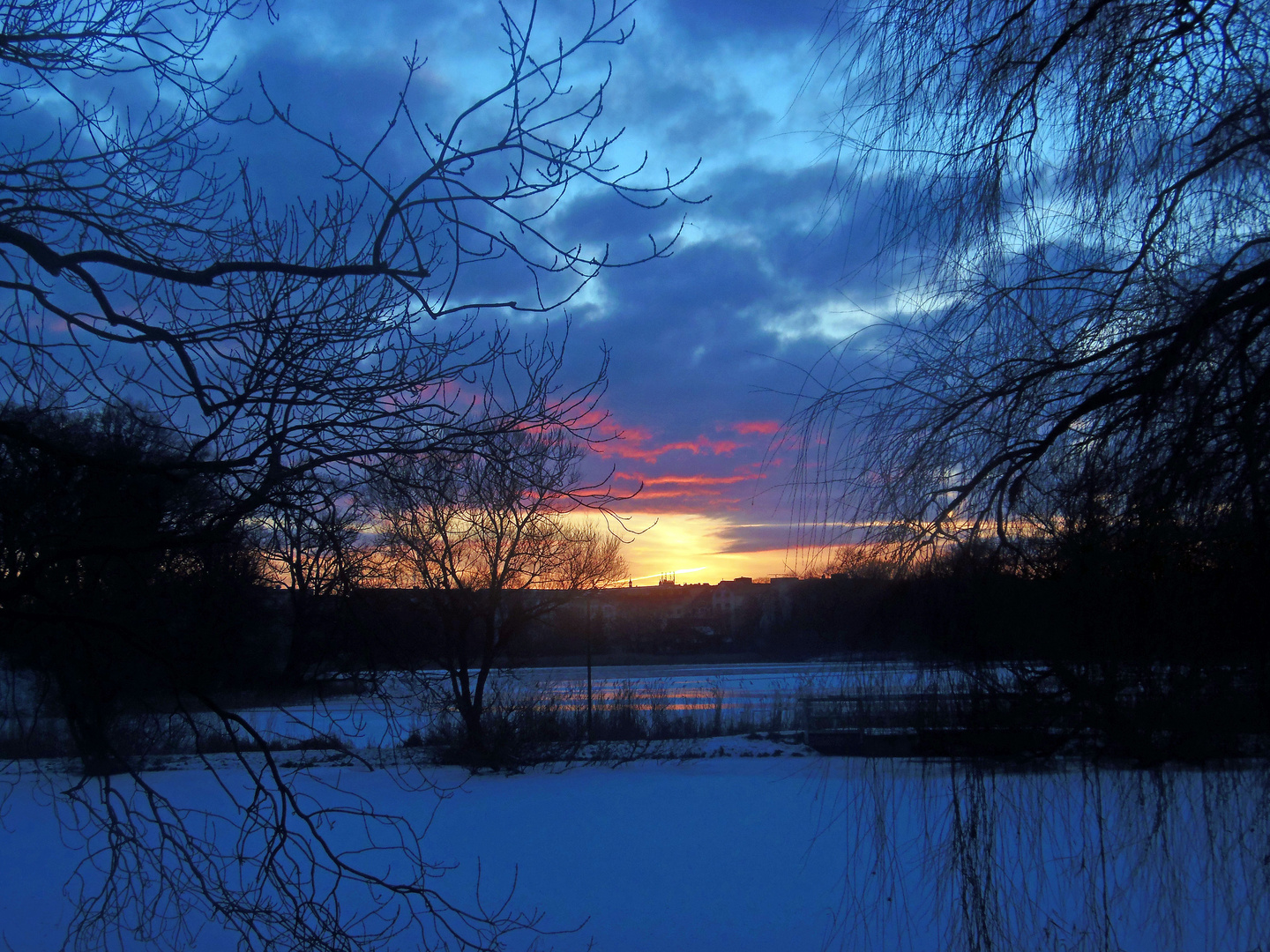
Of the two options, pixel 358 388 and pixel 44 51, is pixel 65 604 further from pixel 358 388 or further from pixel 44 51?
pixel 44 51

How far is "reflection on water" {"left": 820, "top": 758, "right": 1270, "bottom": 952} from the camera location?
209cm

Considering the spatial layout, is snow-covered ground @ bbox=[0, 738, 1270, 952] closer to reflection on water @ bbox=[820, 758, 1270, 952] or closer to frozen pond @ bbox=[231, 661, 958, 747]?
A: reflection on water @ bbox=[820, 758, 1270, 952]

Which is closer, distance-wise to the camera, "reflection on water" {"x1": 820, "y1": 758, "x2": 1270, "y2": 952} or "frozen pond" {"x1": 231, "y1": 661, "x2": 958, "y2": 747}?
"reflection on water" {"x1": 820, "y1": 758, "x2": 1270, "y2": 952}

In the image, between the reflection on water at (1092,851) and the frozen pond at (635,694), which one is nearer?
the reflection on water at (1092,851)

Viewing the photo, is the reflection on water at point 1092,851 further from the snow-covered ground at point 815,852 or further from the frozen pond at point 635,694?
the frozen pond at point 635,694

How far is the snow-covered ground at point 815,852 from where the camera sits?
2.19m

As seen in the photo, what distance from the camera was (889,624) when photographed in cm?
239

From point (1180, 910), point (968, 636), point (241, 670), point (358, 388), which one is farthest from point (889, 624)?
point (241, 670)

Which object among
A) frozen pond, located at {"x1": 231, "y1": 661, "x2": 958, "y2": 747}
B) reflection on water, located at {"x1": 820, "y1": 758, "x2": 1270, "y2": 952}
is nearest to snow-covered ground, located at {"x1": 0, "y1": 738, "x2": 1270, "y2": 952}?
reflection on water, located at {"x1": 820, "y1": 758, "x2": 1270, "y2": 952}

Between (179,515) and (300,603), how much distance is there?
0.57 meters

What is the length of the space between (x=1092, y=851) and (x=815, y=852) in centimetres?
724

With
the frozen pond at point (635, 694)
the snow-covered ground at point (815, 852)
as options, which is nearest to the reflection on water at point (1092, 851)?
the snow-covered ground at point (815, 852)

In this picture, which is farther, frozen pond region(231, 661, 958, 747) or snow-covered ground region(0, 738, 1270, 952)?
frozen pond region(231, 661, 958, 747)

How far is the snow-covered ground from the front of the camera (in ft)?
7.18
